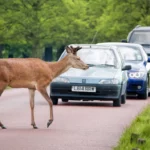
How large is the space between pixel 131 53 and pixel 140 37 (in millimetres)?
7129

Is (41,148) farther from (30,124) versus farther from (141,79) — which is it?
(141,79)

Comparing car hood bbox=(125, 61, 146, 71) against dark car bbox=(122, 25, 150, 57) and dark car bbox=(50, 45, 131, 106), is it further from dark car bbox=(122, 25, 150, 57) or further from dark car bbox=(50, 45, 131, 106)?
dark car bbox=(122, 25, 150, 57)

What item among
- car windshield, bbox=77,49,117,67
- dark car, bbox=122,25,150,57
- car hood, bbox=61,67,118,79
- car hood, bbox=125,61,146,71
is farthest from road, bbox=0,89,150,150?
dark car, bbox=122,25,150,57

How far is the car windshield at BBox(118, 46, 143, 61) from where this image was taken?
26656mm

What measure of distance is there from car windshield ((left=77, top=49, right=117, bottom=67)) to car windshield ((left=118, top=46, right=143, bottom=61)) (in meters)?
3.58

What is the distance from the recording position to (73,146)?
1240 centimetres

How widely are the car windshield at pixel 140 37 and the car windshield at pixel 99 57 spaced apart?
10616 mm

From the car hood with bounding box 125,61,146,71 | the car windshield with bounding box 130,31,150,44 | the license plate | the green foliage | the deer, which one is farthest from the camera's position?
the green foliage

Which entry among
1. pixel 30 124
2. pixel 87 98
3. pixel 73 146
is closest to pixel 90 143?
pixel 73 146

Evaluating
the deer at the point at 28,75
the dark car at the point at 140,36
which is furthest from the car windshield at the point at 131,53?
the deer at the point at 28,75

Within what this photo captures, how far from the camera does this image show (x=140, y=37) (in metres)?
34.0

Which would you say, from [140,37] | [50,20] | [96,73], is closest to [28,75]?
[96,73]

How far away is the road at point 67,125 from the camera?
41.6 ft

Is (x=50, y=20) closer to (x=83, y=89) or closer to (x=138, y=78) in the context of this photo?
(x=138, y=78)
